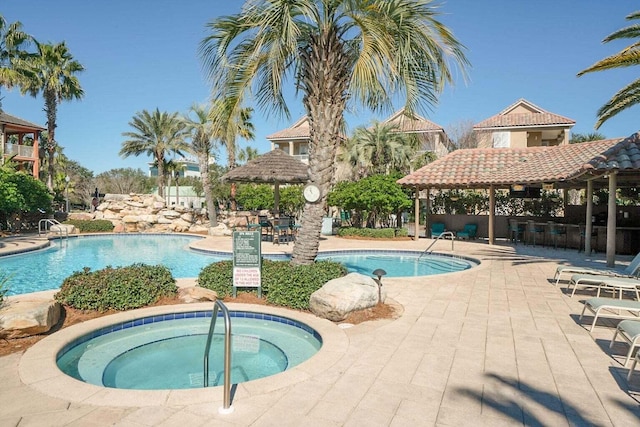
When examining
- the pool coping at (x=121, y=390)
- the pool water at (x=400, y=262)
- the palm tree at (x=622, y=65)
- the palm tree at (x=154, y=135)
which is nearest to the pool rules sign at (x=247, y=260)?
the pool coping at (x=121, y=390)

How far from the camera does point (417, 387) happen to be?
157 inches

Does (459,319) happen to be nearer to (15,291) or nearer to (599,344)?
(599,344)

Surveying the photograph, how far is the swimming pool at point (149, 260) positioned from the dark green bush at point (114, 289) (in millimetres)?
4261

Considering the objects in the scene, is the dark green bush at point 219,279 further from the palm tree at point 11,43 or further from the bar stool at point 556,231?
the palm tree at point 11,43

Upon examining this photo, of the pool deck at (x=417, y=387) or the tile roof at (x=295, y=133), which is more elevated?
the tile roof at (x=295, y=133)

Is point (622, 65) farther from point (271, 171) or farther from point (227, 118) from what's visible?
point (271, 171)

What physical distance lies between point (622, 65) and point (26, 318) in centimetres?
1255

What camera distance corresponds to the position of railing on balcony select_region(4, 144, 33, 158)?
93.9 feet

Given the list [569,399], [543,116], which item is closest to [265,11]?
[569,399]

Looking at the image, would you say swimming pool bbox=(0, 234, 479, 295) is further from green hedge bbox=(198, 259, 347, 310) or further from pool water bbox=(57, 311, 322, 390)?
pool water bbox=(57, 311, 322, 390)

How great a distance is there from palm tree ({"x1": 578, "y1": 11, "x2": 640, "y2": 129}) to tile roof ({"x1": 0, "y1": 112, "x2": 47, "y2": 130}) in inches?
1353

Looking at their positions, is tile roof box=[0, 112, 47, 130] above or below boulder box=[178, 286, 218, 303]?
above

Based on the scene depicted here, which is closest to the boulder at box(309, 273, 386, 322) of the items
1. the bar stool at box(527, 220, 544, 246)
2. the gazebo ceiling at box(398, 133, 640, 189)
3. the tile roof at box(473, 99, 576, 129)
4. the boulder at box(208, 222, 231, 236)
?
the gazebo ceiling at box(398, 133, 640, 189)

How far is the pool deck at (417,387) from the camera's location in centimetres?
341
